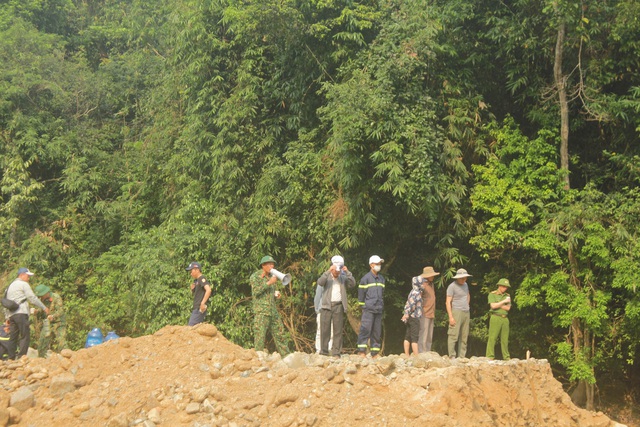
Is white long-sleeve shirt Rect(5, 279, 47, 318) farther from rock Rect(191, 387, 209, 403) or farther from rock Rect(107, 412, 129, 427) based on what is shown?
rock Rect(191, 387, 209, 403)

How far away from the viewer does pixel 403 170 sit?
13781mm

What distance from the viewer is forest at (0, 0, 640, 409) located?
1383 centimetres

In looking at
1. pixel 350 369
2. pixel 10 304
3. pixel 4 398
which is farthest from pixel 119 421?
pixel 10 304

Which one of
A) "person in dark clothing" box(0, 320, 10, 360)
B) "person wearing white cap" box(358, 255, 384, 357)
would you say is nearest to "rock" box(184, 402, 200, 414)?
"person wearing white cap" box(358, 255, 384, 357)

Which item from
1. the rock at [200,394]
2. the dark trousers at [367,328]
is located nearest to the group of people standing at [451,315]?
the dark trousers at [367,328]

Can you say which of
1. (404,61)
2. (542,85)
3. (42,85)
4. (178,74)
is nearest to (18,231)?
(42,85)

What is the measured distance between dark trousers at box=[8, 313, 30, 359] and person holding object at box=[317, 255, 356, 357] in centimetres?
487

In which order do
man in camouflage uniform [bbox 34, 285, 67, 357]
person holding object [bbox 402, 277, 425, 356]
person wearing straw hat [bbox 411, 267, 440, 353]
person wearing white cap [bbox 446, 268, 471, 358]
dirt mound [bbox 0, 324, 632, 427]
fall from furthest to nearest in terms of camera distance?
man in camouflage uniform [bbox 34, 285, 67, 357]
person wearing white cap [bbox 446, 268, 471, 358]
person wearing straw hat [bbox 411, 267, 440, 353]
person holding object [bbox 402, 277, 425, 356]
dirt mound [bbox 0, 324, 632, 427]

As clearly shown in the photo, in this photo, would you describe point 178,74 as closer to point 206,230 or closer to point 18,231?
point 206,230

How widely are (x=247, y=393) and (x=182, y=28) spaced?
12.8 metres

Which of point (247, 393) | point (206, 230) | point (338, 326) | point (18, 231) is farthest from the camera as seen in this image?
point (18, 231)

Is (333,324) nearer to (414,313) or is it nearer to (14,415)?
(414,313)

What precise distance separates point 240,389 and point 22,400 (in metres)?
2.76

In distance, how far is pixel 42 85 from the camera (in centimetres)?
2197
